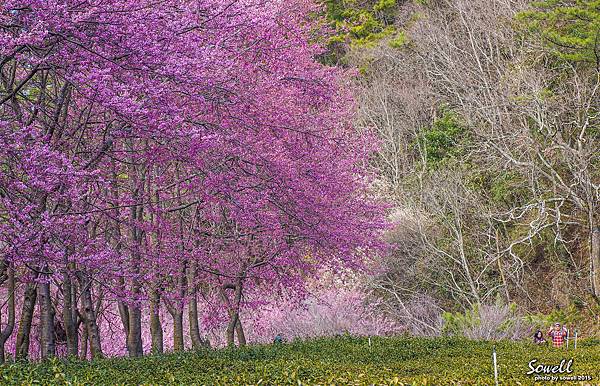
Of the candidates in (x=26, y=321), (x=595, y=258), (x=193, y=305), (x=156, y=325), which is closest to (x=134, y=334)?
(x=156, y=325)

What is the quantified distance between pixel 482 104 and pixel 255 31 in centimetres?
1252

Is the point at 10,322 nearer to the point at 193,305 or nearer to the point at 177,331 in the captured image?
the point at 177,331

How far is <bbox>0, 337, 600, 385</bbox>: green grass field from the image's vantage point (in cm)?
738

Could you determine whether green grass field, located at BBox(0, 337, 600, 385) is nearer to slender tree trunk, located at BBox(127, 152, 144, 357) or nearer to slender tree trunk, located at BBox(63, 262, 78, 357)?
slender tree trunk, located at BBox(63, 262, 78, 357)

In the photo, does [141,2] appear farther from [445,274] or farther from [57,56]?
[445,274]

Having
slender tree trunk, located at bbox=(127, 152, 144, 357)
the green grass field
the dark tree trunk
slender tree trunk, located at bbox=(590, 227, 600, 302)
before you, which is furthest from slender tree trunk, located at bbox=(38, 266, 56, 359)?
slender tree trunk, located at bbox=(590, 227, 600, 302)

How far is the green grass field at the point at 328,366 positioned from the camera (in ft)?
24.2

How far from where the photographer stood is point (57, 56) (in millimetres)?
8250

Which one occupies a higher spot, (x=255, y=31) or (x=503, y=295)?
(x=255, y=31)

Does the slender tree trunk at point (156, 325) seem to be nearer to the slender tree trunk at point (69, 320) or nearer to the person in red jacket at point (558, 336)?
the slender tree trunk at point (69, 320)

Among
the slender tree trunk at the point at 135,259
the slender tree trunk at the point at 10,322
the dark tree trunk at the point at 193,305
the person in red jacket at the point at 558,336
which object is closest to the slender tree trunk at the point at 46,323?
the slender tree trunk at the point at 10,322

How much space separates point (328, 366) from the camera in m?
8.98

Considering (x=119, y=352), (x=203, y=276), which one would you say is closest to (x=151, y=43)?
(x=203, y=276)

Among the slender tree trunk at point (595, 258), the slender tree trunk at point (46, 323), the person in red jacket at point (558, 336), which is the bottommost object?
the person in red jacket at point (558, 336)
